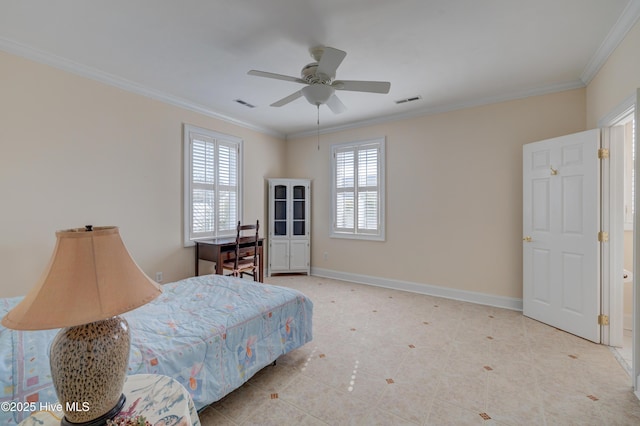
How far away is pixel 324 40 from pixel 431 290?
143 inches

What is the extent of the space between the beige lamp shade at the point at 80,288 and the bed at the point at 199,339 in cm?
70

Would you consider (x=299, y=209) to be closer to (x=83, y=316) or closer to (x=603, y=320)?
(x=603, y=320)

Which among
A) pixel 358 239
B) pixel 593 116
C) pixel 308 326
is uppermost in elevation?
pixel 593 116

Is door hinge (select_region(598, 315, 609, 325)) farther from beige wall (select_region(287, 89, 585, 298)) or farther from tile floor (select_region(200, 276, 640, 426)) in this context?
beige wall (select_region(287, 89, 585, 298))

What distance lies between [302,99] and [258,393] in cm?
341

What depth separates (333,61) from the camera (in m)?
2.27

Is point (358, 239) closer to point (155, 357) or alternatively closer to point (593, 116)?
point (593, 116)

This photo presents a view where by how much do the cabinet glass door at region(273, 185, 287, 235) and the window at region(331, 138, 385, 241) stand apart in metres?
0.95

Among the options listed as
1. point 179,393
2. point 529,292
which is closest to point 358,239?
point 529,292

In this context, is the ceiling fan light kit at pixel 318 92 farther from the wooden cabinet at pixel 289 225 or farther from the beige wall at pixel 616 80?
the wooden cabinet at pixel 289 225

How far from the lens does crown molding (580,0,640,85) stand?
2.10 meters

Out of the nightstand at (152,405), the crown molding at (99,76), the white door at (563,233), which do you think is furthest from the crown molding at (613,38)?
the crown molding at (99,76)

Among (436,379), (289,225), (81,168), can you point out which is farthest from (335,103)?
(289,225)

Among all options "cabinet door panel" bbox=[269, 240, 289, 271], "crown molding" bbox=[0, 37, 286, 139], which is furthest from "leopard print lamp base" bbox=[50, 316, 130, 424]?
"cabinet door panel" bbox=[269, 240, 289, 271]
